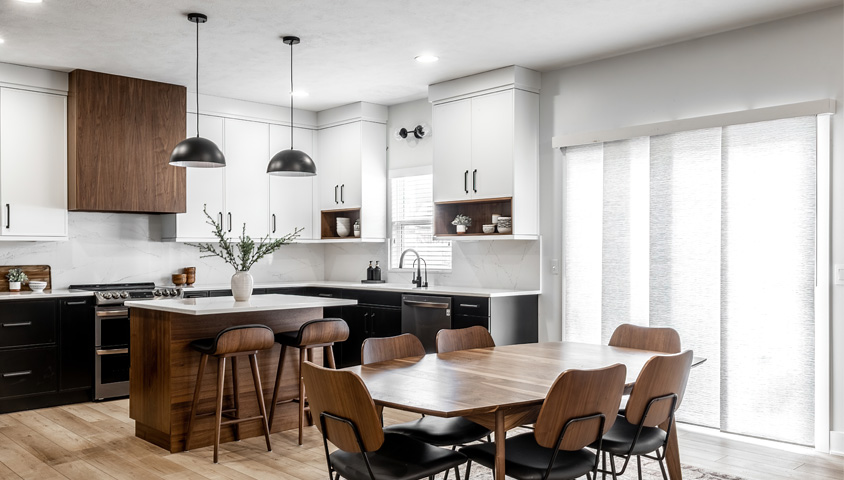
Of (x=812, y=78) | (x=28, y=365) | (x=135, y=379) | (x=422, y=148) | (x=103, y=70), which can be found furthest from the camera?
(x=422, y=148)

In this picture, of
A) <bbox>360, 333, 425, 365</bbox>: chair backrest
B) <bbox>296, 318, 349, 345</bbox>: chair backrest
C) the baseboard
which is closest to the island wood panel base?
<bbox>296, 318, 349, 345</bbox>: chair backrest

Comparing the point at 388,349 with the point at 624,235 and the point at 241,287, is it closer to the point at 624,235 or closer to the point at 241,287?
the point at 241,287

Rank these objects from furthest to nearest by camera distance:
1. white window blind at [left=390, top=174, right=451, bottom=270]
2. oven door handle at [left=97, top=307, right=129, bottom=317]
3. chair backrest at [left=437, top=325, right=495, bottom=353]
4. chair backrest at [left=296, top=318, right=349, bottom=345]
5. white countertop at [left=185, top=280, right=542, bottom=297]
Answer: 1. white window blind at [left=390, top=174, right=451, bottom=270]
2. oven door handle at [left=97, top=307, right=129, bottom=317]
3. white countertop at [left=185, top=280, right=542, bottom=297]
4. chair backrest at [left=296, top=318, right=349, bottom=345]
5. chair backrest at [left=437, top=325, right=495, bottom=353]

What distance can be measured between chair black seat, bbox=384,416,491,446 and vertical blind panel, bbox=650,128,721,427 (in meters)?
2.25

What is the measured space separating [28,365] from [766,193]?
5.46m

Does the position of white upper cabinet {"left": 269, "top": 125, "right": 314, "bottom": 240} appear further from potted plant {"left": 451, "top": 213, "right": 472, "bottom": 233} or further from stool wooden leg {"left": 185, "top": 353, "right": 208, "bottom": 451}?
stool wooden leg {"left": 185, "top": 353, "right": 208, "bottom": 451}

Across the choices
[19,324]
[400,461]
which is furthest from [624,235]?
[19,324]

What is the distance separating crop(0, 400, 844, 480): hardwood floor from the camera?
384 cm

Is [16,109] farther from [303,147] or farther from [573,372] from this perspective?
[573,372]

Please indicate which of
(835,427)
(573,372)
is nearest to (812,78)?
(835,427)

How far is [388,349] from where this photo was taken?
11.1 ft

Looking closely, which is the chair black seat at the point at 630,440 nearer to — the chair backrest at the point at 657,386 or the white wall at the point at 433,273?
the chair backrest at the point at 657,386

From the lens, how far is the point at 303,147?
743 cm

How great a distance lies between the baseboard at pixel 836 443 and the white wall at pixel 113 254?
5308 millimetres
